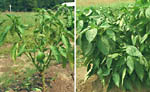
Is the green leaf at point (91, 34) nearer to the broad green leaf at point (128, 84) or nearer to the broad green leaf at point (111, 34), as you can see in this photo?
the broad green leaf at point (111, 34)

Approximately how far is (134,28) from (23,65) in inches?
57.7

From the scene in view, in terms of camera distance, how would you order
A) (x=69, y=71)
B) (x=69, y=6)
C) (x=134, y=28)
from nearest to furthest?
(x=134, y=28)
(x=69, y=6)
(x=69, y=71)

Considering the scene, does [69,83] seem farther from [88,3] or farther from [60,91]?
[88,3]

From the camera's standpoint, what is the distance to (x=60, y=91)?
7.48ft

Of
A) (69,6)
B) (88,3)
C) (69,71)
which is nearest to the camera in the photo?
A: (69,6)

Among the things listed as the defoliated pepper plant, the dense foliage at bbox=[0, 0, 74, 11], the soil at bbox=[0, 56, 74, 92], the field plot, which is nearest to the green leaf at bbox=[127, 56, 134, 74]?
the defoliated pepper plant

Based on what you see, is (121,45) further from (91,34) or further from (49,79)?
(49,79)

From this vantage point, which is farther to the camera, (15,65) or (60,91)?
(15,65)

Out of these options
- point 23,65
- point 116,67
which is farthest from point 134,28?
point 23,65

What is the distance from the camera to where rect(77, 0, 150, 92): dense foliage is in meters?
1.74

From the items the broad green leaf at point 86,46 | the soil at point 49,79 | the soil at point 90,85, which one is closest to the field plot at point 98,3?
the soil at point 49,79

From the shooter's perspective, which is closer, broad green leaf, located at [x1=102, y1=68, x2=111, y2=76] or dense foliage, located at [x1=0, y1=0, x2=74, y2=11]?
broad green leaf, located at [x1=102, y1=68, x2=111, y2=76]

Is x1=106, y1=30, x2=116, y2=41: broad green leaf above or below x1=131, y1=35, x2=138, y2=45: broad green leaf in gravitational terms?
above

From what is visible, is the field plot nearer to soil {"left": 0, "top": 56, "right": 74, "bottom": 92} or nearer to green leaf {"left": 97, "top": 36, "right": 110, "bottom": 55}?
soil {"left": 0, "top": 56, "right": 74, "bottom": 92}
